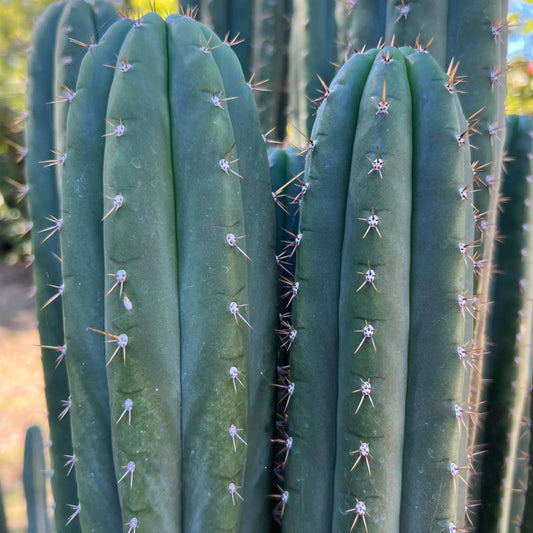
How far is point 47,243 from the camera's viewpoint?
1.70 m

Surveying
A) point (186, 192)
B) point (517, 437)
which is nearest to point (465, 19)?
point (186, 192)

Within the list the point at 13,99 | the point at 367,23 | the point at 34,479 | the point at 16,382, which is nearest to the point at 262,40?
the point at 367,23

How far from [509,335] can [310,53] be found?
1258 millimetres

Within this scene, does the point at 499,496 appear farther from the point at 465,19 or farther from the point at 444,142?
the point at 465,19

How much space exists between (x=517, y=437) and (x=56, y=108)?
1817 mm

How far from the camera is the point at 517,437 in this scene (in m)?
1.97

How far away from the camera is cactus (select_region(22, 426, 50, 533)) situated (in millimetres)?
2303

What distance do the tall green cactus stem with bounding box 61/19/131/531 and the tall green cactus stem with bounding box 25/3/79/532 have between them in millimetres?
349

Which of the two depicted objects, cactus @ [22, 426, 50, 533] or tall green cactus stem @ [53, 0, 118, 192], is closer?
tall green cactus stem @ [53, 0, 118, 192]

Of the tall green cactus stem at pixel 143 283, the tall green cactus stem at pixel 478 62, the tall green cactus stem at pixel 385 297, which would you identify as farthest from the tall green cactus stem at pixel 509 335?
the tall green cactus stem at pixel 143 283

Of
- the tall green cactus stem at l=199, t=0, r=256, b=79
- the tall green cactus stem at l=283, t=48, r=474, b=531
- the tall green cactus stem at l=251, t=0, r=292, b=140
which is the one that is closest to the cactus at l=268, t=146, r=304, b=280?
the tall green cactus stem at l=283, t=48, r=474, b=531

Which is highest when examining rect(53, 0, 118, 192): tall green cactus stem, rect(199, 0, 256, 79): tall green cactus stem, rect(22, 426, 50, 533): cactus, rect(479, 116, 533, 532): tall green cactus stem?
rect(199, 0, 256, 79): tall green cactus stem

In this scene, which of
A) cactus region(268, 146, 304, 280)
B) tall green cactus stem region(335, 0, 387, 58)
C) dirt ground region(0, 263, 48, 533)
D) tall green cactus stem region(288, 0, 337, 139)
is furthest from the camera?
dirt ground region(0, 263, 48, 533)

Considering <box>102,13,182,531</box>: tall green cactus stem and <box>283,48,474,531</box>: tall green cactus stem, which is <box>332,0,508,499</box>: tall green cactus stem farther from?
<box>102,13,182,531</box>: tall green cactus stem
